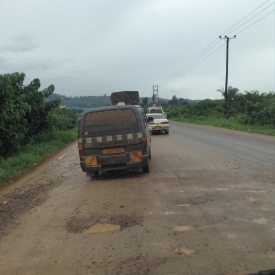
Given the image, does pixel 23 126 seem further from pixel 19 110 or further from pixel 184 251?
pixel 184 251

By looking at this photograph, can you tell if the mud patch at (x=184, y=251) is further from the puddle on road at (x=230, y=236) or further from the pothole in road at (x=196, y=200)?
the pothole in road at (x=196, y=200)

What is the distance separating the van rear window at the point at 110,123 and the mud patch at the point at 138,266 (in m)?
5.25

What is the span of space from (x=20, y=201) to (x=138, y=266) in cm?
443

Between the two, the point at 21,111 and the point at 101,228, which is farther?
the point at 21,111

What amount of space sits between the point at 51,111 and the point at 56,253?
15934 mm

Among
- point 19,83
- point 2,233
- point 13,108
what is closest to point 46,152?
point 13,108

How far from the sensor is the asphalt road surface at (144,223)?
3.95 m

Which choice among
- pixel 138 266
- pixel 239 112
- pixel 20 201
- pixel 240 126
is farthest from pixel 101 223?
pixel 239 112

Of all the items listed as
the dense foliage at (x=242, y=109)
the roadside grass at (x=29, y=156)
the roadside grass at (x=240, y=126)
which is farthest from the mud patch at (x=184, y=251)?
the dense foliage at (x=242, y=109)

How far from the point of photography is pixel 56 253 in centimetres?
441

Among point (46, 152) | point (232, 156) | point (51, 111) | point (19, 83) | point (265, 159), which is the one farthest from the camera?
point (51, 111)

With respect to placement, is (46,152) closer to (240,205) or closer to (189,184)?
(189,184)

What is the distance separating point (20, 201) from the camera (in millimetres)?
7504

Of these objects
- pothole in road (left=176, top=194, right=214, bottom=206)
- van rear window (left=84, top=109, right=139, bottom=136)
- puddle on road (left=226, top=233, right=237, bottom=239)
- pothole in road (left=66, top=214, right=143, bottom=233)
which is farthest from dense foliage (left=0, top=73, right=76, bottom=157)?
puddle on road (left=226, top=233, right=237, bottom=239)
